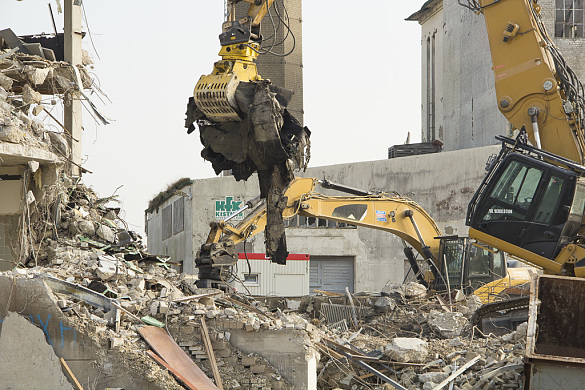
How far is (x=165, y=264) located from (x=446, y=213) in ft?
44.6

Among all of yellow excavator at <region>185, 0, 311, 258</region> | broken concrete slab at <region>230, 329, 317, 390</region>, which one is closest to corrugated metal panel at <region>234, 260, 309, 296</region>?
yellow excavator at <region>185, 0, 311, 258</region>

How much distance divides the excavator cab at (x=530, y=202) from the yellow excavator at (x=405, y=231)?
3008 millimetres

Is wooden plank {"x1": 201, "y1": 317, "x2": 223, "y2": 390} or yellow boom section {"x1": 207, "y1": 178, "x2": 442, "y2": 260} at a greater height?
yellow boom section {"x1": 207, "y1": 178, "x2": 442, "y2": 260}

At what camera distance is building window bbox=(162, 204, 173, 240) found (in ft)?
89.4

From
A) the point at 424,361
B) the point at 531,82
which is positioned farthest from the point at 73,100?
the point at 424,361

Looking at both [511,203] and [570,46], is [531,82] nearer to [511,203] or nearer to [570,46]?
[511,203]

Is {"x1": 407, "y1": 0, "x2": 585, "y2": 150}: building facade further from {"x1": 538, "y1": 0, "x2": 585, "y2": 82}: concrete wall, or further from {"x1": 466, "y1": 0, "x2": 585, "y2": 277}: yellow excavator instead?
{"x1": 466, "y1": 0, "x2": 585, "y2": 277}: yellow excavator

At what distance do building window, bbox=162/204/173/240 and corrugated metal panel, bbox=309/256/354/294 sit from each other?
6300 millimetres

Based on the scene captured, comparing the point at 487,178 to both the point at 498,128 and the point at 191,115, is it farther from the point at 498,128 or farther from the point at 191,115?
the point at 498,128

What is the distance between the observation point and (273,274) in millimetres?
22594

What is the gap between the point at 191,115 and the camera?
891cm

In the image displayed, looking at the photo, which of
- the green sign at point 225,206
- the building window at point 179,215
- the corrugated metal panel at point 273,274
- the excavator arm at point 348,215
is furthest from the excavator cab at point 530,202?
the building window at point 179,215

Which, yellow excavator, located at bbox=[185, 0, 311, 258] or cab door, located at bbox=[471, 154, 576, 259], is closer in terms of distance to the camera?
yellow excavator, located at bbox=[185, 0, 311, 258]

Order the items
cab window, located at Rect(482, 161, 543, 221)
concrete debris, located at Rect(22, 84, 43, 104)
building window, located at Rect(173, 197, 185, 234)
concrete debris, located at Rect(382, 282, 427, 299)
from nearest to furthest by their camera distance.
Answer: cab window, located at Rect(482, 161, 543, 221), concrete debris, located at Rect(22, 84, 43, 104), concrete debris, located at Rect(382, 282, 427, 299), building window, located at Rect(173, 197, 185, 234)
